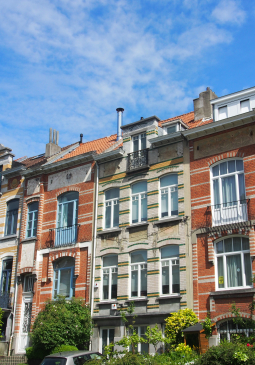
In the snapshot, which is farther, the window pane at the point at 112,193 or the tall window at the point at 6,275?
the tall window at the point at 6,275

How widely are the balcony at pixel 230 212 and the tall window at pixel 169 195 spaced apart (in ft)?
7.11

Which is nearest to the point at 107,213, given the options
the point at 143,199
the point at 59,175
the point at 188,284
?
the point at 143,199

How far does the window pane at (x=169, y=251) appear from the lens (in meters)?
20.6

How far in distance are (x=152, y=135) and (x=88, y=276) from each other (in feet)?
25.6

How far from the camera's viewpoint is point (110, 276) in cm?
2256

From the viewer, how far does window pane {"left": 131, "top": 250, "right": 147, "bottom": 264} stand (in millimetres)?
21708

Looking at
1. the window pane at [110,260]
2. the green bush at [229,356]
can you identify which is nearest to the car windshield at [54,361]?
the green bush at [229,356]

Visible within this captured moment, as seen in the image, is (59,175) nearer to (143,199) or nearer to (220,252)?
(143,199)

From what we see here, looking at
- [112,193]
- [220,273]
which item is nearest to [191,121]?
[112,193]

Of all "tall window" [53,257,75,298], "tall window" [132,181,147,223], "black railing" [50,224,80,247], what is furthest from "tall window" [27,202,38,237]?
"tall window" [132,181,147,223]

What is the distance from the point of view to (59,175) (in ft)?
87.8

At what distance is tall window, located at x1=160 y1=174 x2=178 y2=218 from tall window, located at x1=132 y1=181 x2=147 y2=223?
1.03 meters

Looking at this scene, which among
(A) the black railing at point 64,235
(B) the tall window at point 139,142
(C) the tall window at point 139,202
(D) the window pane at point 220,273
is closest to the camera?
(D) the window pane at point 220,273

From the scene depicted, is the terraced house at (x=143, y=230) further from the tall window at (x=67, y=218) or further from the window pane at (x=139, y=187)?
the tall window at (x=67, y=218)
